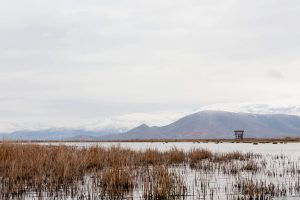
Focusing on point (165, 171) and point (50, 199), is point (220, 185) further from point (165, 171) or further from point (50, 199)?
point (50, 199)

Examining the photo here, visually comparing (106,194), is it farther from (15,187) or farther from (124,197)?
(15,187)

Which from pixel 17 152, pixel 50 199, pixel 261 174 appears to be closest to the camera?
pixel 50 199

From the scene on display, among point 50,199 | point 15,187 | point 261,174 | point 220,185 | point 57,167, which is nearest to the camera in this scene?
point 50,199

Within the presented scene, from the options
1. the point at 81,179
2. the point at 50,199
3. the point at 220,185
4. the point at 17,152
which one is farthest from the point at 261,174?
the point at 17,152

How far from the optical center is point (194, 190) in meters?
13.4

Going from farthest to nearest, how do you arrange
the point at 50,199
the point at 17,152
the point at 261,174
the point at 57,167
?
the point at 17,152 < the point at 261,174 < the point at 57,167 < the point at 50,199

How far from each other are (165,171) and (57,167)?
4.87 metres

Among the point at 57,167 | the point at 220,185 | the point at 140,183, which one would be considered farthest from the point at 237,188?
the point at 57,167

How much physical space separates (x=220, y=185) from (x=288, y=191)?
2315 mm

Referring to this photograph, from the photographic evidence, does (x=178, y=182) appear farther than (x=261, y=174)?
No

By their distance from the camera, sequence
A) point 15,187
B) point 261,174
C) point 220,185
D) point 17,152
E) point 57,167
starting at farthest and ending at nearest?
1. point 17,152
2. point 261,174
3. point 57,167
4. point 220,185
5. point 15,187

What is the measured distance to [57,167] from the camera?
53.3ft

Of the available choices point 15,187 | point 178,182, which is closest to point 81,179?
point 15,187

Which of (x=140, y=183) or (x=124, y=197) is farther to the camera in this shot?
(x=140, y=183)
